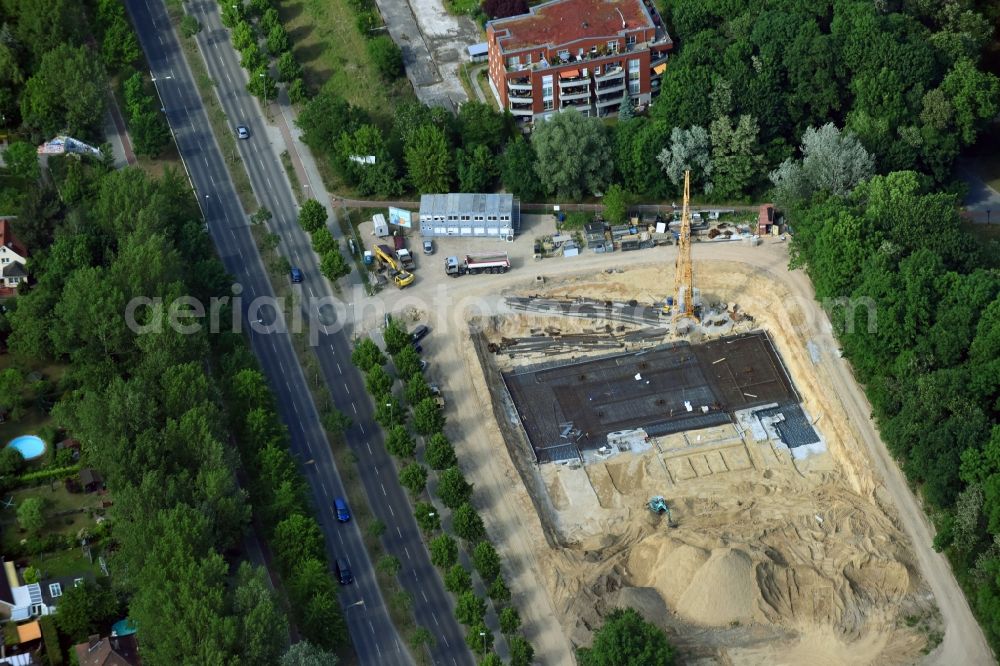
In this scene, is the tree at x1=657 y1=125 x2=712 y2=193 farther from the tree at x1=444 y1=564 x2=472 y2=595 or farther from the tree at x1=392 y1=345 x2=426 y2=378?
the tree at x1=444 y1=564 x2=472 y2=595

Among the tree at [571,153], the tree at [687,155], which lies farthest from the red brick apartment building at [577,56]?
the tree at [687,155]

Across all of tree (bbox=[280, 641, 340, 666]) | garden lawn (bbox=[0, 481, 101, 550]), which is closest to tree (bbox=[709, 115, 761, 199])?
tree (bbox=[280, 641, 340, 666])

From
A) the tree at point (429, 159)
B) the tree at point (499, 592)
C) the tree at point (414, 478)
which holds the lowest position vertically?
the tree at point (499, 592)

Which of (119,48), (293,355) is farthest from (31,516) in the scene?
(119,48)

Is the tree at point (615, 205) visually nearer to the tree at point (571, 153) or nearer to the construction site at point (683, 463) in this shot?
the tree at point (571, 153)

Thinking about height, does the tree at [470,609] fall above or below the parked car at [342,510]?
below

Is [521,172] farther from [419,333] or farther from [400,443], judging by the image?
[400,443]
